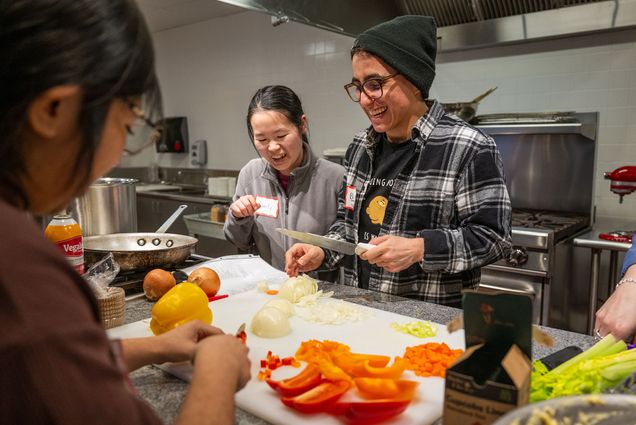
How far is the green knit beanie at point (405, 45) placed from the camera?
5.84ft

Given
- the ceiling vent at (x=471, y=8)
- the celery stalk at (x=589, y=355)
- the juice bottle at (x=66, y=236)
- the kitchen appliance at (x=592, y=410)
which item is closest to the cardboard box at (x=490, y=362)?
the kitchen appliance at (x=592, y=410)

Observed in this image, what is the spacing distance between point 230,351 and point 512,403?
47 cm

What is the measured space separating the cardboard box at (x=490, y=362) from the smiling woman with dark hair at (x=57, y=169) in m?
0.43

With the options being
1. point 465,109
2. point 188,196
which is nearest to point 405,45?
point 465,109

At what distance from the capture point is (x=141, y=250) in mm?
1869

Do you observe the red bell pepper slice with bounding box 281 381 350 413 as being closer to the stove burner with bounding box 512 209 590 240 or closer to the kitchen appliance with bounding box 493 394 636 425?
the kitchen appliance with bounding box 493 394 636 425

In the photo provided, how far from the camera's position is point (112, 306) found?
147 cm

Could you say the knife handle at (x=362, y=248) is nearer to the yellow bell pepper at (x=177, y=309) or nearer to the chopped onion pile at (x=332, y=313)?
the chopped onion pile at (x=332, y=313)

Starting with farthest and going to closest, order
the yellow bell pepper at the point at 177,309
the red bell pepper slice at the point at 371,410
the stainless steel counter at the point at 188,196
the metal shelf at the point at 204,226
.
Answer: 1. the stainless steel counter at the point at 188,196
2. the metal shelf at the point at 204,226
3. the yellow bell pepper at the point at 177,309
4. the red bell pepper slice at the point at 371,410

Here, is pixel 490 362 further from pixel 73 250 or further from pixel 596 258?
pixel 596 258

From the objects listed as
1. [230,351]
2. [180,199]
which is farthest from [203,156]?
[230,351]

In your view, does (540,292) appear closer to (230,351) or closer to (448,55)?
(448,55)

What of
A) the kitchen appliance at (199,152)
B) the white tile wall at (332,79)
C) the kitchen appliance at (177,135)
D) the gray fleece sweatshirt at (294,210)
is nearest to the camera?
the gray fleece sweatshirt at (294,210)

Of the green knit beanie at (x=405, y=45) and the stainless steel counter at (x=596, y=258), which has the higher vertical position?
the green knit beanie at (x=405, y=45)
